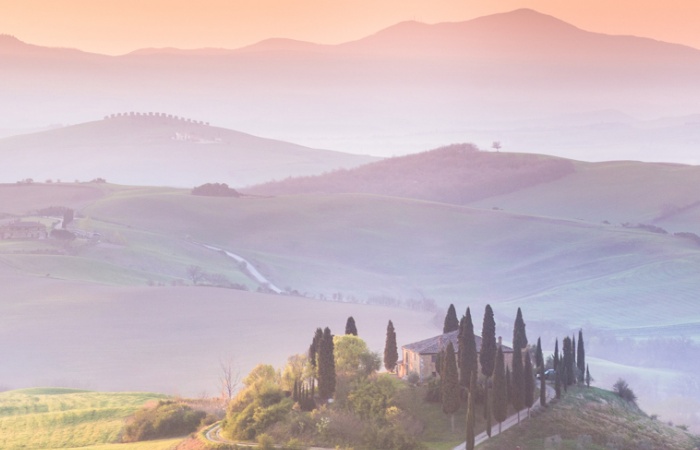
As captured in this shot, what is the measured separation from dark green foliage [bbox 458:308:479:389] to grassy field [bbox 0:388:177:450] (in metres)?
18.3

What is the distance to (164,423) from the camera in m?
84.7

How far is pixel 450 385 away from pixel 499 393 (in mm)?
3076

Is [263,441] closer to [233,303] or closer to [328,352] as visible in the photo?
[328,352]

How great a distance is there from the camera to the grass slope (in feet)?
247

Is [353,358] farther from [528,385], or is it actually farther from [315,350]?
[528,385]

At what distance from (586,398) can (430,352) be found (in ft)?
36.7

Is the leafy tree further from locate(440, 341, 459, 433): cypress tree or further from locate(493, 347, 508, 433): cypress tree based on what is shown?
locate(493, 347, 508, 433): cypress tree

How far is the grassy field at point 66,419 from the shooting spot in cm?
8856

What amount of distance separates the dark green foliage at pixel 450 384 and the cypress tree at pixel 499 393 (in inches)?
95.8

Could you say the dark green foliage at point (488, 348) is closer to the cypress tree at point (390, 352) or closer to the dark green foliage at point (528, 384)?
the dark green foliage at point (528, 384)

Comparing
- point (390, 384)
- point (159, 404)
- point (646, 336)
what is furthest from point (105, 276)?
point (390, 384)

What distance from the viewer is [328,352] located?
3223 inches

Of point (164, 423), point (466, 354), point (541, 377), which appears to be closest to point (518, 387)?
point (466, 354)

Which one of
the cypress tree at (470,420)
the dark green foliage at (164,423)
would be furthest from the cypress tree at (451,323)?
the dark green foliage at (164,423)
